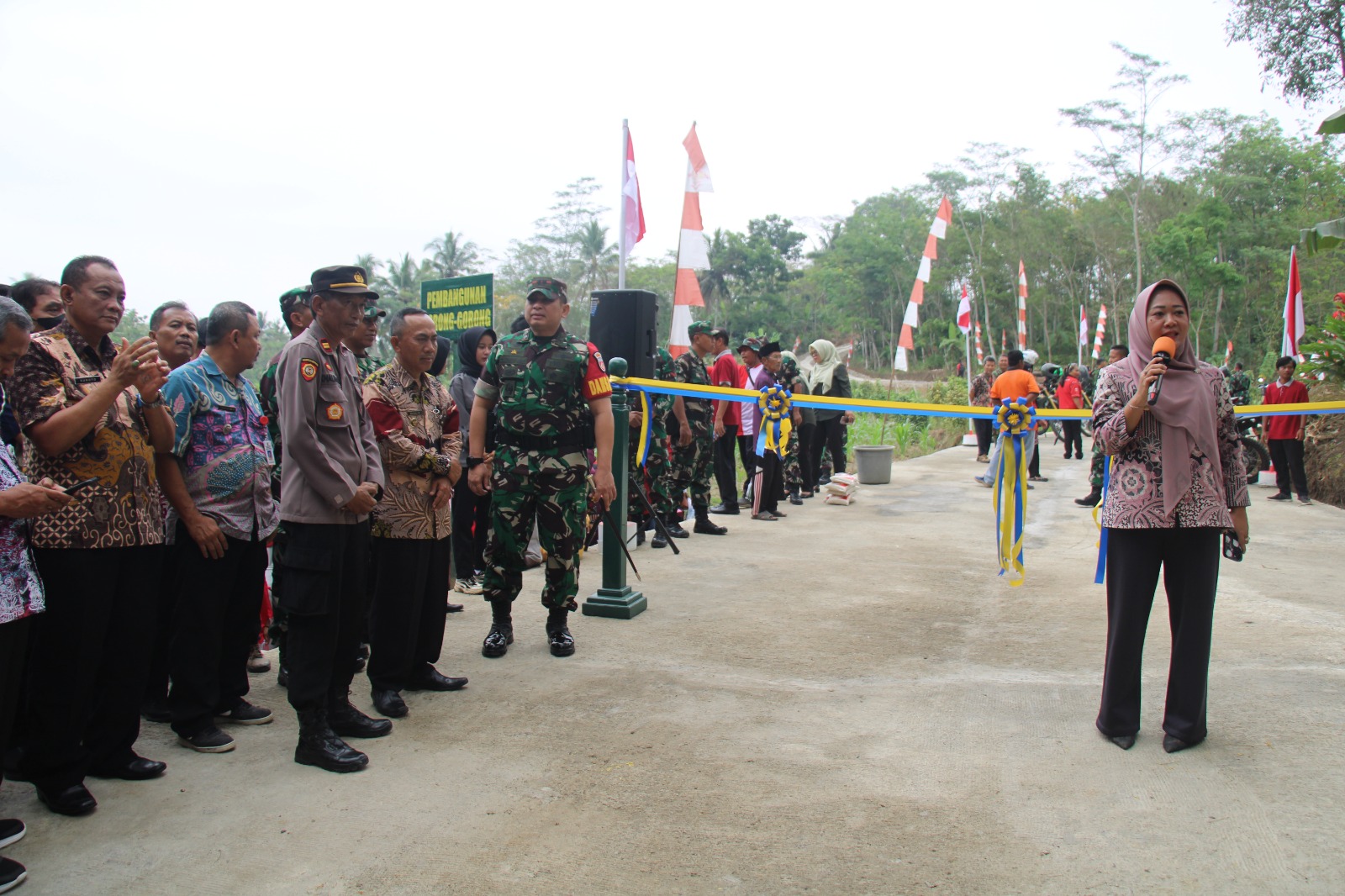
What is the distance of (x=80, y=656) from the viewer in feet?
9.69

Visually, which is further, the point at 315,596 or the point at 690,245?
the point at 690,245

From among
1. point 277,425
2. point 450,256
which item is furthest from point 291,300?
point 450,256

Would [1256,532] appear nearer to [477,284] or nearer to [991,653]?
[991,653]

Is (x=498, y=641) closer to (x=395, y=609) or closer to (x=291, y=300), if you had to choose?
(x=395, y=609)

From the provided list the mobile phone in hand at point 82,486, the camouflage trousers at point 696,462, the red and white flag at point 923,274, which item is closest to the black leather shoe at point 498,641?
the mobile phone in hand at point 82,486

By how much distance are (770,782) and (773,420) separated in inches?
238

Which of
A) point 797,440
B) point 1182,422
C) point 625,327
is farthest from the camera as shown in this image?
point 797,440

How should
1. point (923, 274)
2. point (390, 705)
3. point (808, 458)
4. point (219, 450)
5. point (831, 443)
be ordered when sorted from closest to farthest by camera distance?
1. point (219, 450)
2. point (390, 705)
3. point (808, 458)
4. point (831, 443)
5. point (923, 274)

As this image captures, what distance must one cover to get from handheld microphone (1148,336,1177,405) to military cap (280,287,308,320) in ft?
12.2

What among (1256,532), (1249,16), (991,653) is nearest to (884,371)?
(1249,16)

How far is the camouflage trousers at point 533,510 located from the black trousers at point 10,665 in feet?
7.21

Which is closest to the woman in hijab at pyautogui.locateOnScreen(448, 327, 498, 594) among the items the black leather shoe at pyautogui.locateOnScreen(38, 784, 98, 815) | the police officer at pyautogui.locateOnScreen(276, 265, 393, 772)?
the police officer at pyautogui.locateOnScreen(276, 265, 393, 772)

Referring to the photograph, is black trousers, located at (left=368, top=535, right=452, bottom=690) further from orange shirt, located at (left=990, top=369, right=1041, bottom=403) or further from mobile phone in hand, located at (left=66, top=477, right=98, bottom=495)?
orange shirt, located at (left=990, top=369, right=1041, bottom=403)

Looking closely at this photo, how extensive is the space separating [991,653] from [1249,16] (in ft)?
71.7
